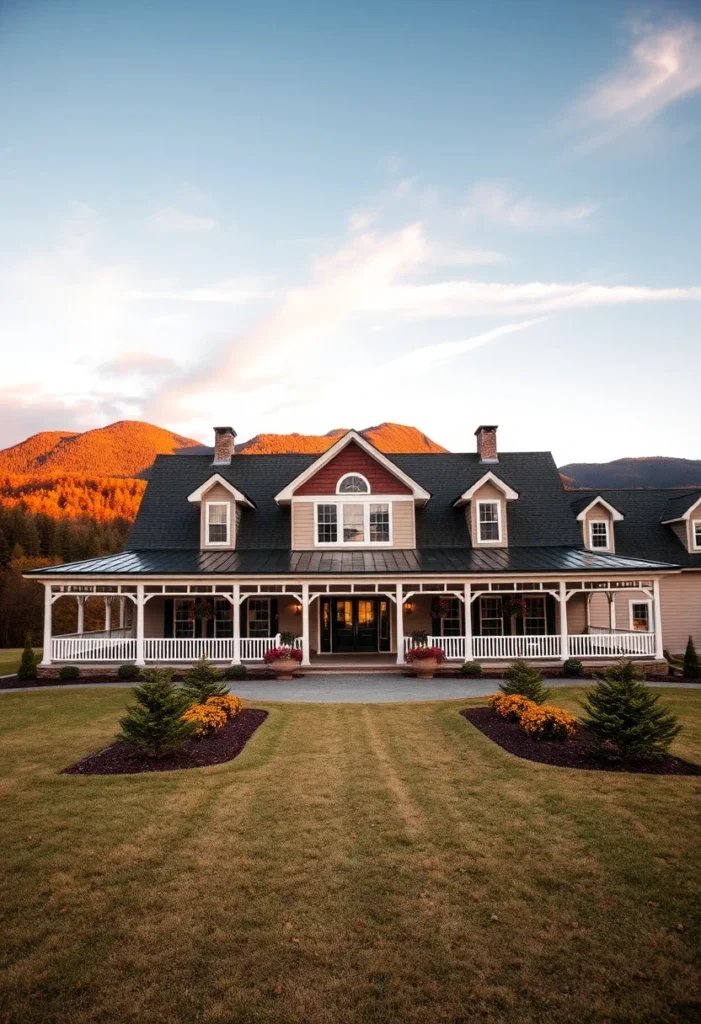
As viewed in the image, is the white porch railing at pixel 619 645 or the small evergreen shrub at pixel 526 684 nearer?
the small evergreen shrub at pixel 526 684

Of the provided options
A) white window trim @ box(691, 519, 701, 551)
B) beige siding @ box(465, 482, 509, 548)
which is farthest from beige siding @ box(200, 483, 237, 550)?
white window trim @ box(691, 519, 701, 551)

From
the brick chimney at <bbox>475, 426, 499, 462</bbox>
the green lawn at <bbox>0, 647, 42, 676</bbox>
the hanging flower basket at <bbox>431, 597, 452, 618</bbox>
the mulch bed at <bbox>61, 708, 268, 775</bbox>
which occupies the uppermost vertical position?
the brick chimney at <bbox>475, 426, 499, 462</bbox>

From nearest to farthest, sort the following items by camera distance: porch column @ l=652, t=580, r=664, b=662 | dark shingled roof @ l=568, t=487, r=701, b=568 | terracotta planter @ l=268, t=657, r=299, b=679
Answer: terracotta planter @ l=268, t=657, r=299, b=679, porch column @ l=652, t=580, r=664, b=662, dark shingled roof @ l=568, t=487, r=701, b=568

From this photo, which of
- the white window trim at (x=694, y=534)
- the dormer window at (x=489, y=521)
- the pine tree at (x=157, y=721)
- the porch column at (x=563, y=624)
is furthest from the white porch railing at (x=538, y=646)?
the pine tree at (x=157, y=721)

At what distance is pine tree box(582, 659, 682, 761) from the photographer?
962 centimetres

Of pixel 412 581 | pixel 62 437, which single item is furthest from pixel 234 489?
pixel 62 437

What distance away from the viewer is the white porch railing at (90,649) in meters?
20.9

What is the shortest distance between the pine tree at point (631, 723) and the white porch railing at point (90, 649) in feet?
56.2

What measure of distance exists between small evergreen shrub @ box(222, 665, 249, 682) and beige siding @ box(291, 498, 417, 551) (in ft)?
19.4

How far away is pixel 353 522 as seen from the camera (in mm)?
24297

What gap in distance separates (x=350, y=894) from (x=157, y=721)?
18.2 feet

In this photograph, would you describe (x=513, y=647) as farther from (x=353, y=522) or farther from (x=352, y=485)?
(x=352, y=485)

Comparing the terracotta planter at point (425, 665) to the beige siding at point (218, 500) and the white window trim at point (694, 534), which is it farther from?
the white window trim at point (694, 534)

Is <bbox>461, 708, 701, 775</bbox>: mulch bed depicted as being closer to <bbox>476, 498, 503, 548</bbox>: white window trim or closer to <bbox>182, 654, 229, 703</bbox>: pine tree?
<bbox>182, 654, 229, 703</bbox>: pine tree
